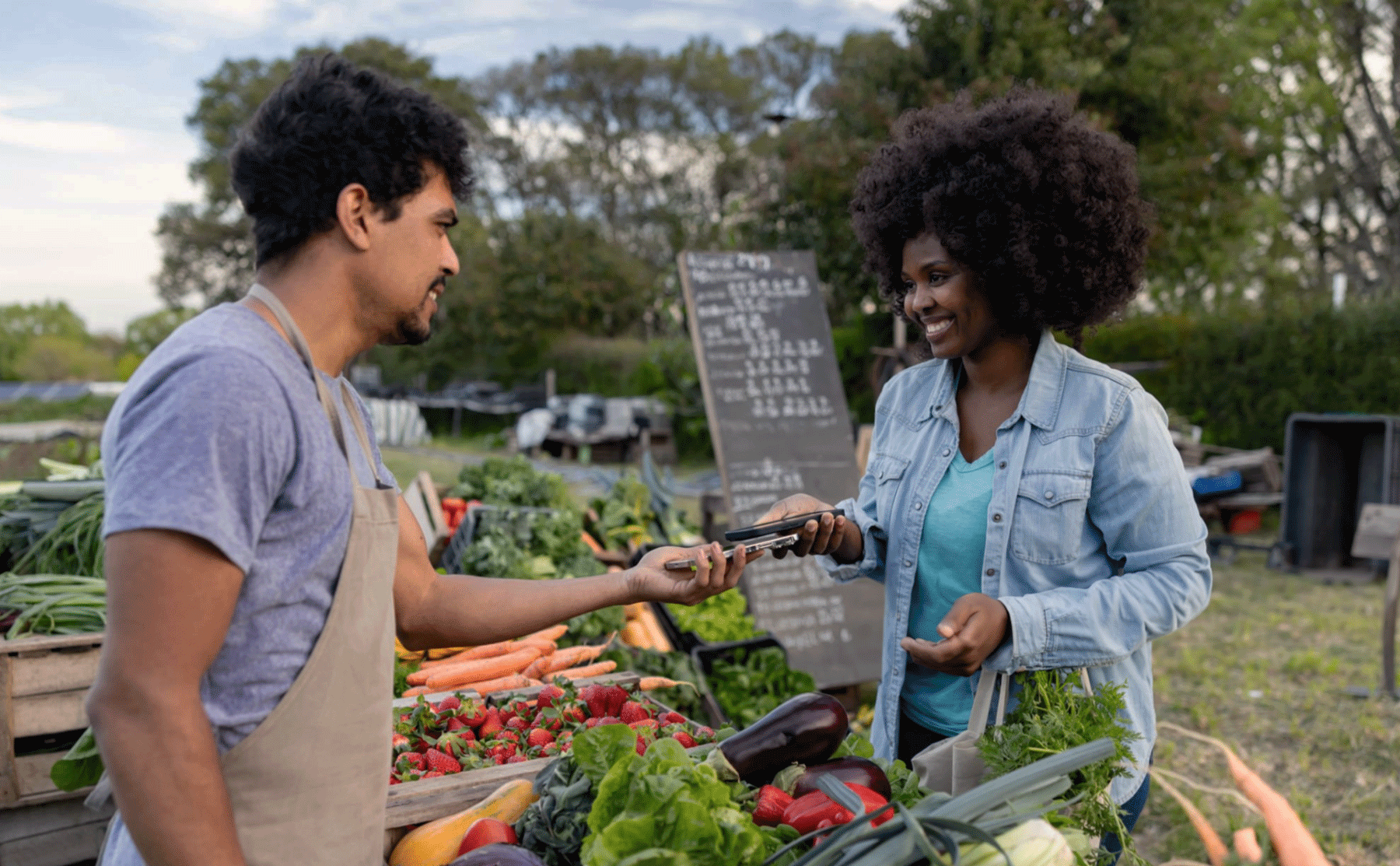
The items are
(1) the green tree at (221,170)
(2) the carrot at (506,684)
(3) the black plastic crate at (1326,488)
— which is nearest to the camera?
(2) the carrot at (506,684)

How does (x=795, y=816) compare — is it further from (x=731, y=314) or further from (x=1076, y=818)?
(x=731, y=314)

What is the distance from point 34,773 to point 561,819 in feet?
7.14

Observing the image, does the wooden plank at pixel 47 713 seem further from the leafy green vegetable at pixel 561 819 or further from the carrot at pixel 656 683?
the leafy green vegetable at pixel 561 819

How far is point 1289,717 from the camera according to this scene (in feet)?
17.2

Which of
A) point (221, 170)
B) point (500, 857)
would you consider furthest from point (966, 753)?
point (221, 170)

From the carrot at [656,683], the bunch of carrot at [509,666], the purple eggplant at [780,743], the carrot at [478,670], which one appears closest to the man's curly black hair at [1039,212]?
the purple eggplant at [780,743]

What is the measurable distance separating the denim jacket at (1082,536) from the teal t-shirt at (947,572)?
27mm

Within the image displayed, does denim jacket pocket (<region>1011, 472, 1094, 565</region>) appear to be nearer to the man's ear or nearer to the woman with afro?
the woman with afro

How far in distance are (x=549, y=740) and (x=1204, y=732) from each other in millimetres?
3978

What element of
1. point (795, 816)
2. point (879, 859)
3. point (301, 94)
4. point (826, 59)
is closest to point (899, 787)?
point (795, 816)

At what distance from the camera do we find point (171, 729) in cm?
109

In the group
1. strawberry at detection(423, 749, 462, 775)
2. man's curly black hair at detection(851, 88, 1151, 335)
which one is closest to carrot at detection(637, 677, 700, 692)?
strawberry at detection(423, 749, 462, 775)

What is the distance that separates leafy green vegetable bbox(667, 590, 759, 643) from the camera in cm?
479

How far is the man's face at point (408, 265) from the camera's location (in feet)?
4.39
